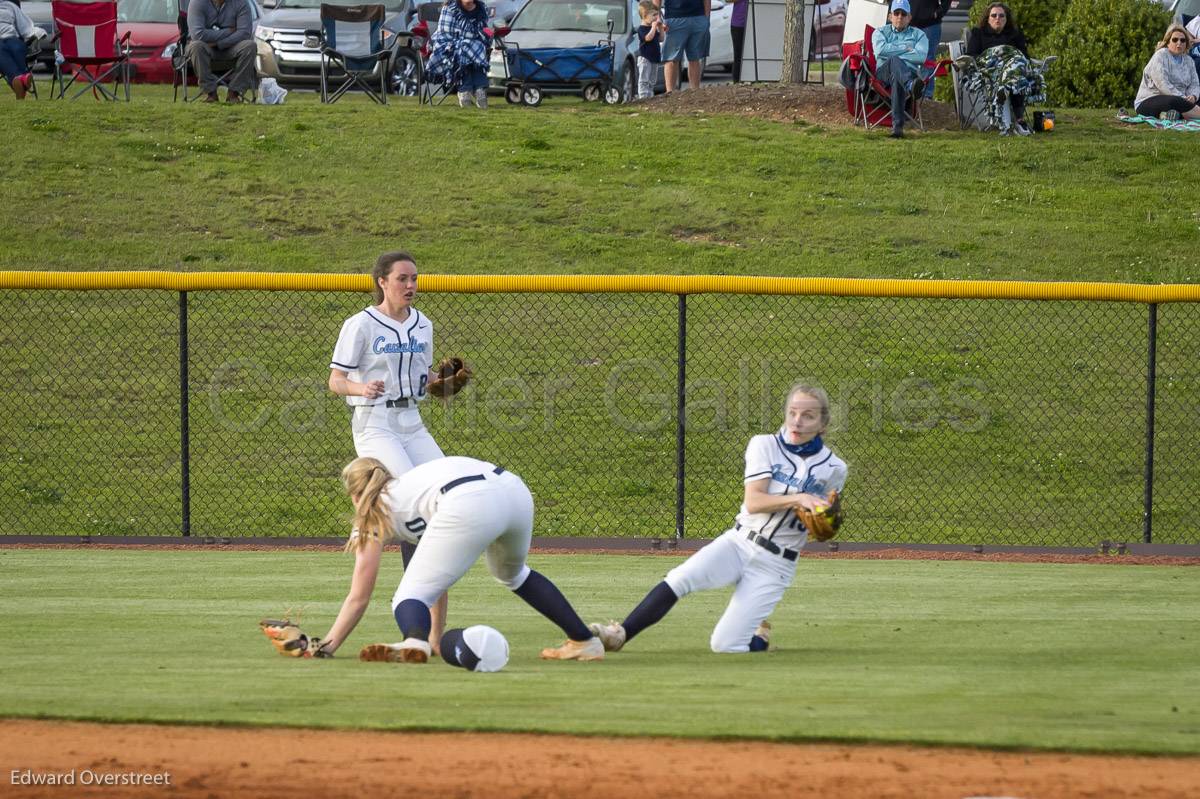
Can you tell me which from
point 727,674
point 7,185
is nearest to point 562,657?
point 727,674

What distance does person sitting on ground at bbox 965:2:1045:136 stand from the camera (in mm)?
18234

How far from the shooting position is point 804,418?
638 cm

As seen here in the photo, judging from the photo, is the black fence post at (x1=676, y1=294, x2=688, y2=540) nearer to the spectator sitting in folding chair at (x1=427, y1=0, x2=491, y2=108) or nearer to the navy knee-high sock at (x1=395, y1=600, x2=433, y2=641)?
the navy knee-high sock at (x1=395, y1=600, x2=433, y2=641)

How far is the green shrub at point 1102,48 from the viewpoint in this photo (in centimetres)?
2116

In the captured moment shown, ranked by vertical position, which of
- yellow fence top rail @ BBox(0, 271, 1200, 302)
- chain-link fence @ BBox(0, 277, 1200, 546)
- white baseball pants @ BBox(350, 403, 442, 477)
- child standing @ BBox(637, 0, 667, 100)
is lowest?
chain-link fence @ BBox(0, 277, 1200, 546)

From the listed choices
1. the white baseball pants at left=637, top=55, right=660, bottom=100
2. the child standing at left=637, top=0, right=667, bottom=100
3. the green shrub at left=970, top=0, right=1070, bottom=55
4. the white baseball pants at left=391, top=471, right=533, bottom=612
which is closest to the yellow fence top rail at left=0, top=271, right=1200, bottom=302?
the white baseball pants at left=391, top=471, right=533, bottom=612

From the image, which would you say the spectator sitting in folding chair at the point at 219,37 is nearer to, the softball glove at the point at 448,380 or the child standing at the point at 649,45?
the child standing at the point at 649,45

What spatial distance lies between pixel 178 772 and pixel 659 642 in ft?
9.12

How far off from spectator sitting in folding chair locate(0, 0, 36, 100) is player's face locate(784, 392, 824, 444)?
51.0 ft

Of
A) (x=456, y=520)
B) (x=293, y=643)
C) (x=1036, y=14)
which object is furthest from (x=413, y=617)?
(x=1036, y=14)

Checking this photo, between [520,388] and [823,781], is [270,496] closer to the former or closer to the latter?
[520,388]

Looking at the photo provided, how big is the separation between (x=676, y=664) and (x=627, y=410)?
696 cm

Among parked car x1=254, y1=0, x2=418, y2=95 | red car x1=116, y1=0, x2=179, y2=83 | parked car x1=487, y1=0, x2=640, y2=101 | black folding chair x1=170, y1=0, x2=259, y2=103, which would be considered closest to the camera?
black folding chair x1=170, y1=0, x2=259, y2=103

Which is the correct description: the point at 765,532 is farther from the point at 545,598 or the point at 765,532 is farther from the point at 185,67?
the point at 185,67
